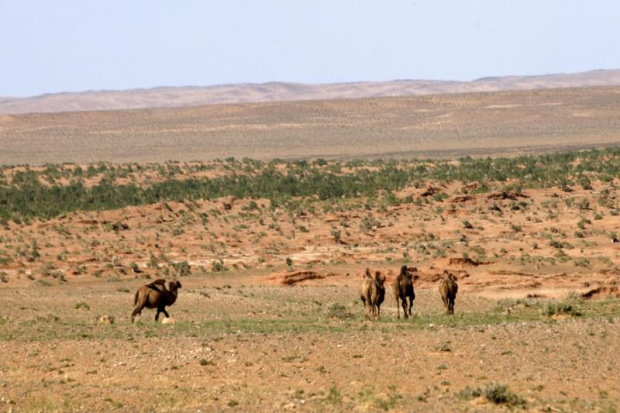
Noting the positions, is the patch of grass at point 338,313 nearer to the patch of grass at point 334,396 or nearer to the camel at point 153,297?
the camel at point 153,297

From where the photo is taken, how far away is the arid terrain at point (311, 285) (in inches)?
653

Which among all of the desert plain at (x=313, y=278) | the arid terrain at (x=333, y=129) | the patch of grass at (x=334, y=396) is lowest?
the arid terrain at (x=333, y=129)

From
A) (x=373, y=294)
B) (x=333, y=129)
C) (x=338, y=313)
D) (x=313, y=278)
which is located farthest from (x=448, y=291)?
(x=333, y=129)

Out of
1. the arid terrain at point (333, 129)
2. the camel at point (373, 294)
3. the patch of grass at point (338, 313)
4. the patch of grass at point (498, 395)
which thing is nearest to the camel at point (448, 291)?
the camel at point (373, 294)

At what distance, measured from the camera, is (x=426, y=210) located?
50719mm

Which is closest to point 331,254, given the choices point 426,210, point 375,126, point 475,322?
point 426,210

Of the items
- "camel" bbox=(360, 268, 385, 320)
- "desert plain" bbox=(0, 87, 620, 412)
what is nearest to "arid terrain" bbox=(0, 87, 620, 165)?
"desert plain" bbox=(0, 87, 620, 412)

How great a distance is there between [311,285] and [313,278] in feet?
3.21

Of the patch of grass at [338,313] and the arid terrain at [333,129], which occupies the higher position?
the patch of grass at [338,313]

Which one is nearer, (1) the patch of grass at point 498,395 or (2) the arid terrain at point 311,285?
(1) the patch of grass at point 498,395

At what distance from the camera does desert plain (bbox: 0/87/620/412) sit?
656 inches

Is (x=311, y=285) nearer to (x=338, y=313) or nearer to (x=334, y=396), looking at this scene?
(x=338, y=313)

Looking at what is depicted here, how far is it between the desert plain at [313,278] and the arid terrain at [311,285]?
7 cm

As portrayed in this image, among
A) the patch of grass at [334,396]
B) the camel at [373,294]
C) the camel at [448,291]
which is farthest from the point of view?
the camel at [448,291]
